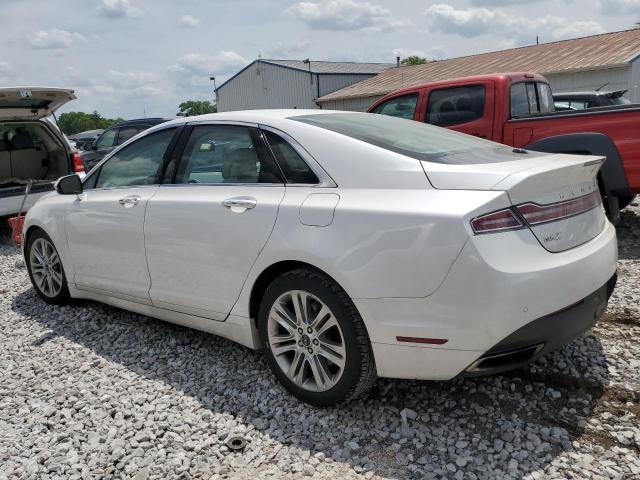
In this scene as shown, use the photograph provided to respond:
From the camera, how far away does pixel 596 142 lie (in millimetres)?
5672

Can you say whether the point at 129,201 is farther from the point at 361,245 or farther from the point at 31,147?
the point at 31,147

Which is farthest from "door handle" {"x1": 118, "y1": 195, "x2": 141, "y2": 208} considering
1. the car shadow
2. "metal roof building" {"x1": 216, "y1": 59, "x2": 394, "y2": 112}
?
"metal roof building" {"x1": 216, "y1": 59, "x2": 394, "y2": 112}

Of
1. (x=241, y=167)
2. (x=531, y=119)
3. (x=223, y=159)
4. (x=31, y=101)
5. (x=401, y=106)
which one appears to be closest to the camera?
(x=241, y=167)

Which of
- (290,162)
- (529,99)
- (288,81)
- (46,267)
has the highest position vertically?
(288,81)

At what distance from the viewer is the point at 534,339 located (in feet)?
8.56

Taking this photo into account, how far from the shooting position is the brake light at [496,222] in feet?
8.27

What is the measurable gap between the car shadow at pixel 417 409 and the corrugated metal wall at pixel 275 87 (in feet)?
105

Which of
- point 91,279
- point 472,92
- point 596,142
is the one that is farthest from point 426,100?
point 91,279

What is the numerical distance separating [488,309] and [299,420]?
3.99ft

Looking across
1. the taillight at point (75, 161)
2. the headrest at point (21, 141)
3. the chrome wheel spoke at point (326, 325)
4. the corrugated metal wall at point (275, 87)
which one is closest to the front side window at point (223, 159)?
the chrome wheel spoke at point (326, 325)

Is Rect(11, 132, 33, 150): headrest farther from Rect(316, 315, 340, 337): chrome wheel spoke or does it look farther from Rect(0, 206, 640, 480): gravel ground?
Rect(316, 315, 340, 337): chrome wheel spoke

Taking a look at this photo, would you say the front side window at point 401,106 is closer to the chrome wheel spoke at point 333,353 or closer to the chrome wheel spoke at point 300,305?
the chrome wheel spoke at point 300,305

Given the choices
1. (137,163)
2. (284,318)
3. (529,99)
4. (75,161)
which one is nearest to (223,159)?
(137,163)

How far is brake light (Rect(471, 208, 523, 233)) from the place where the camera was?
2521 millimetres
